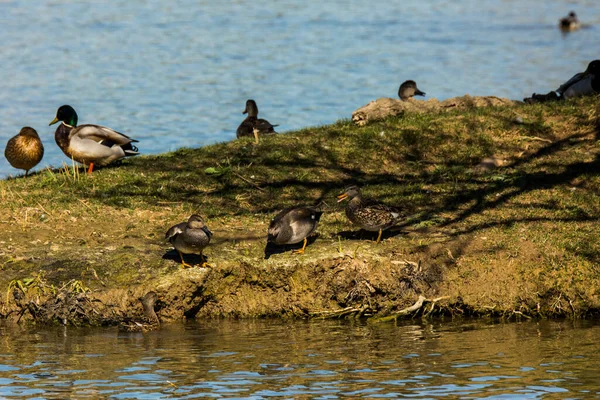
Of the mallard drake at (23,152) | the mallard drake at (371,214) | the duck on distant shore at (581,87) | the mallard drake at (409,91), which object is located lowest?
the mallard drake at (371,214)

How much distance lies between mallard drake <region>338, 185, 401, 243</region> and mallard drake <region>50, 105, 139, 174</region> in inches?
163

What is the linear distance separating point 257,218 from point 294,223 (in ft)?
4.77

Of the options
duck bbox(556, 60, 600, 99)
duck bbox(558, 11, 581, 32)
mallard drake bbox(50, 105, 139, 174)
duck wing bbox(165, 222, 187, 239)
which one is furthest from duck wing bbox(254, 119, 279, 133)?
duck bbox(558, 11, 581, 32)

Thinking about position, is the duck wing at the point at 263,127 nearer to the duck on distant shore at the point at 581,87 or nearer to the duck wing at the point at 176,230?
the duck on distant shore at the point at 581,87

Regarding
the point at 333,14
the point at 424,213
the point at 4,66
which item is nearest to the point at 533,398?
the point at 424,213

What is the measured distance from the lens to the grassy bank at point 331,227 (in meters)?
10.5

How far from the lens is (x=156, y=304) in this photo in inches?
408

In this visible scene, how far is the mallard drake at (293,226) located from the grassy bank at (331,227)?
8.7 inches

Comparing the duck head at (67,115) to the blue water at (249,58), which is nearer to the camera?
the duck head at (67,115)

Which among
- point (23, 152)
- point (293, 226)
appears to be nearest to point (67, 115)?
point (23, 152)

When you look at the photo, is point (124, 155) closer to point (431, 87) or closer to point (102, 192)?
point (102, 192)

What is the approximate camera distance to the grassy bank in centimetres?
1052

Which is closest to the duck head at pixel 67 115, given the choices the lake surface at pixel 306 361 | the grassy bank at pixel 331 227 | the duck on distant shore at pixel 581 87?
the grassy bank at pixel 331 227

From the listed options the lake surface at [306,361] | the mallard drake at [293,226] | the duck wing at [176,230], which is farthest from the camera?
the mallard drake at [293,226]
